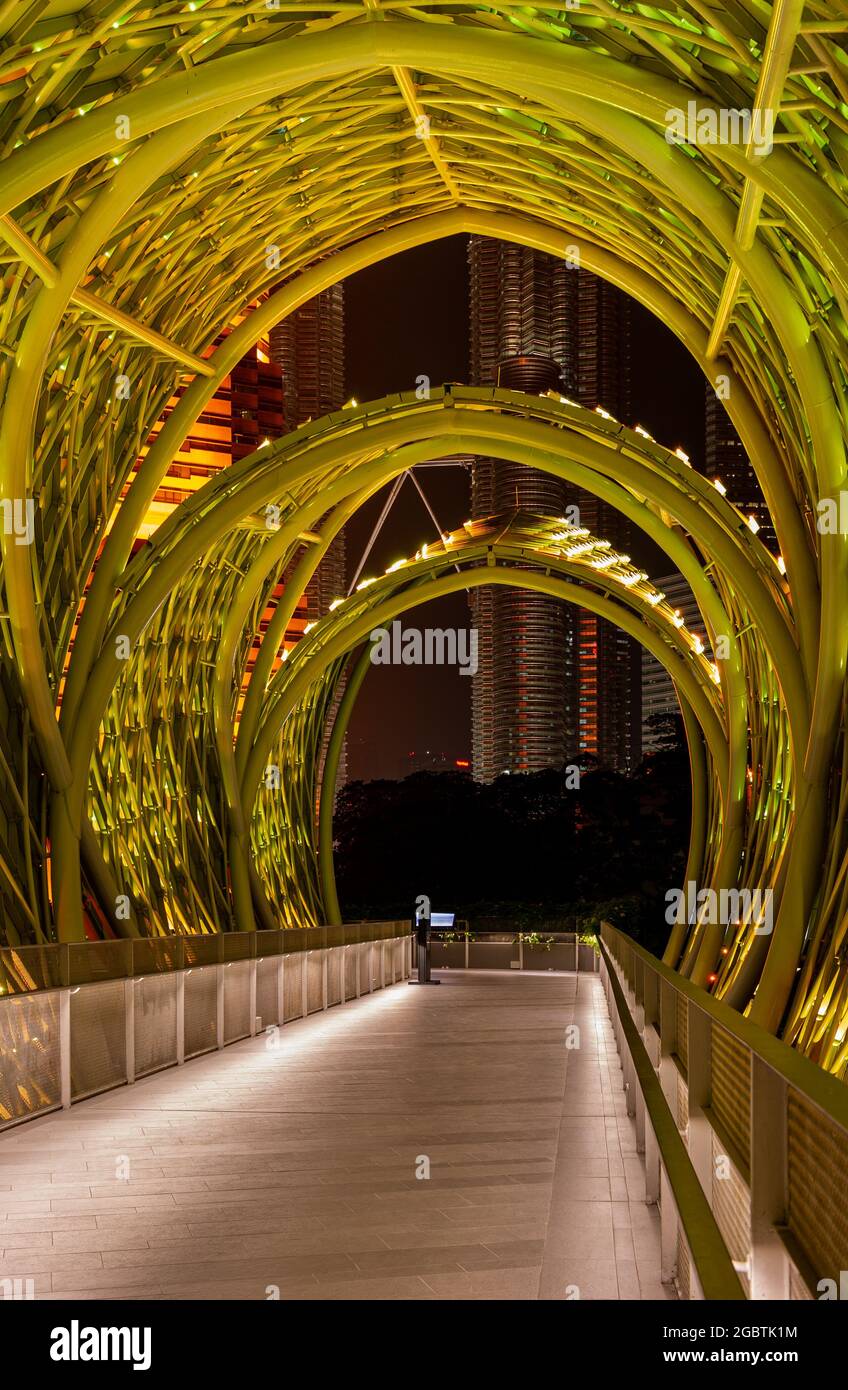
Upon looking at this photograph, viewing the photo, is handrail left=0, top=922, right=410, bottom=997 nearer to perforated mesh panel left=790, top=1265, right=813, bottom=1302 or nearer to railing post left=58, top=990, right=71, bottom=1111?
railing post left=58, top=990, right=71, bottom=1111

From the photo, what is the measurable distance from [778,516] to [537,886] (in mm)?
70933

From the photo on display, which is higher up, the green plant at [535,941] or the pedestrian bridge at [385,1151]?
the pedestrian bridge at [385,1151]

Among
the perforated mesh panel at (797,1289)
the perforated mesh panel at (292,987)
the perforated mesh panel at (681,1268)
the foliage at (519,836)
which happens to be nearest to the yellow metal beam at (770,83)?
the perforated mesh panel at (681,1268)

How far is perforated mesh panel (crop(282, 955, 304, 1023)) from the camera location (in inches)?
930

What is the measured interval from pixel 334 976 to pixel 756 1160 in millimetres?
24733

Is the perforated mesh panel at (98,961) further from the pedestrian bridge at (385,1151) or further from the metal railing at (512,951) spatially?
the metal railing at (512,951)

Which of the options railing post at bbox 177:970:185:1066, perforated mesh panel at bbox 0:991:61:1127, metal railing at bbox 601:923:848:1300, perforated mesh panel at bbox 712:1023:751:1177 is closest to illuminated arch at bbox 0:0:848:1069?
railing post at bbox 177:970:185:1066

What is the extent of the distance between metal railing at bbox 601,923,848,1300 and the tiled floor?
823 millimetres

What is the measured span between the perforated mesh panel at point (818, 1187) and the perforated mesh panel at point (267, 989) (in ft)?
57.2

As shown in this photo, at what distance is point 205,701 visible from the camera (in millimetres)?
39750

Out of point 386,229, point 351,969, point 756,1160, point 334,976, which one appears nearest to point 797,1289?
point 756,1160

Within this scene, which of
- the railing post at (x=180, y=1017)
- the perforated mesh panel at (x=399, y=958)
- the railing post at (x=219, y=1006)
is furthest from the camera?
the perforated mesh panel at (x=399, y=958)

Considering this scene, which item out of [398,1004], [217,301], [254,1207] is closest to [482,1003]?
[398,1004]

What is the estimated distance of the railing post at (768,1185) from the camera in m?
4.53
